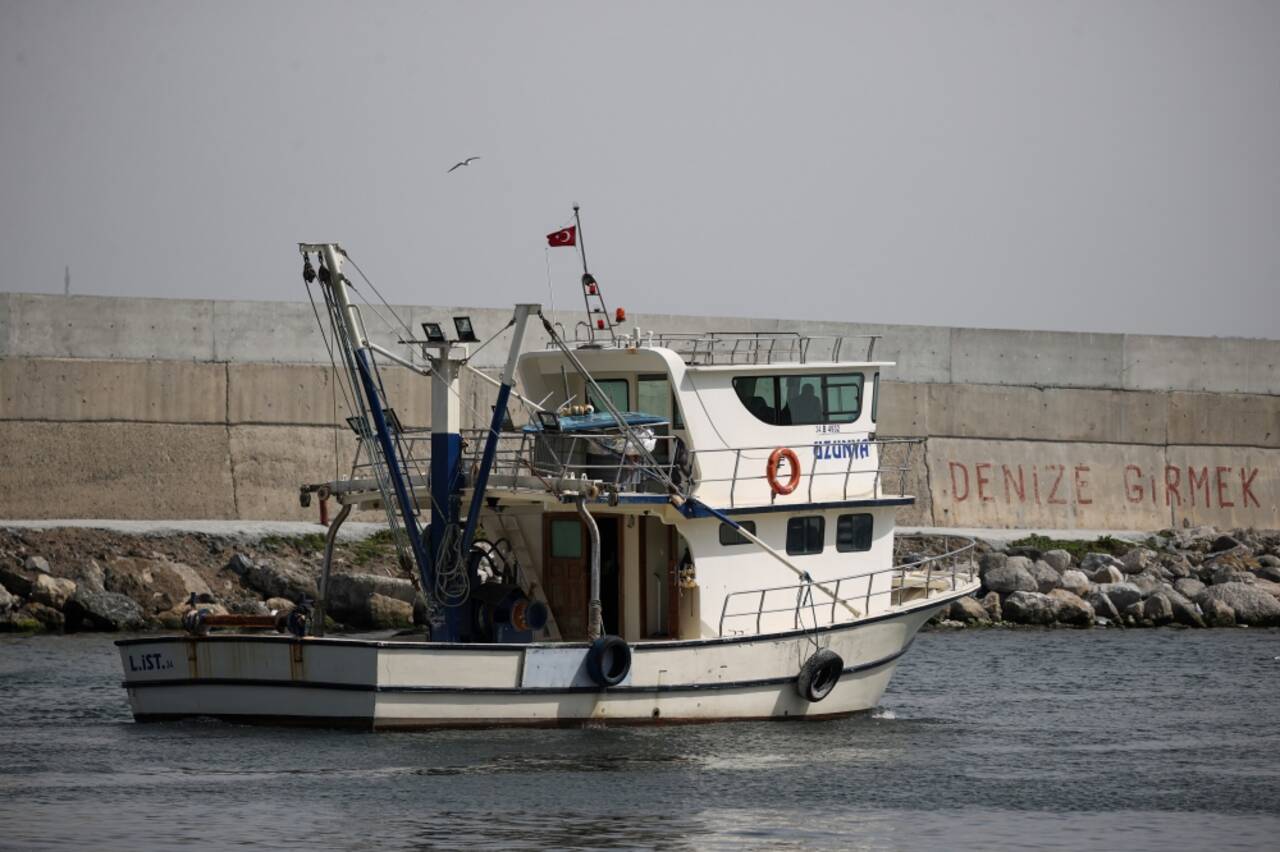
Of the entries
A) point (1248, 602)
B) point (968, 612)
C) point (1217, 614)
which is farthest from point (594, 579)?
point (1248, 602)

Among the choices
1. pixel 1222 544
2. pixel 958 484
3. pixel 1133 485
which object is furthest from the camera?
pixel 1133 485

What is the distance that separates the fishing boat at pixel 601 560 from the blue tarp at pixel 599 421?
43 mm

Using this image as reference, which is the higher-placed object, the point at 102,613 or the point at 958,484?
the point at 958,484

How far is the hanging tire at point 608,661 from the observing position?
22.2 metres

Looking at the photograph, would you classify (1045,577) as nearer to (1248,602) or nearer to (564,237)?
(1248,602)

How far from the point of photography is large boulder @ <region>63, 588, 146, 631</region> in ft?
109

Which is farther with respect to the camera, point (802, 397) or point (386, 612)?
point (386, 612)

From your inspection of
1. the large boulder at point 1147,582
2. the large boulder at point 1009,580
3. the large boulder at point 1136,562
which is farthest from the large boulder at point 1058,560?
the large boulder at point 1009,580

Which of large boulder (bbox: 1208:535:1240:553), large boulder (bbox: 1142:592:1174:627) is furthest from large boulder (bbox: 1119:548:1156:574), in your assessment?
large boulder (bbox: 1142:592:1174:627)

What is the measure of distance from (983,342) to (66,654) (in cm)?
2343

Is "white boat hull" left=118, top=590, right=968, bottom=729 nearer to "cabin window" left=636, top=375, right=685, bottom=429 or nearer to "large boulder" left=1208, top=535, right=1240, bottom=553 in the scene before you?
"cabin window" left=636, top=375, right=685, bottom=429

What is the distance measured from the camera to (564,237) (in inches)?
941

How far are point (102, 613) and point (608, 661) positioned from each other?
13.8 metres

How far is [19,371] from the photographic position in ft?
128
